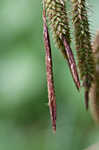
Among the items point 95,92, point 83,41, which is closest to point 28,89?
point 95,92

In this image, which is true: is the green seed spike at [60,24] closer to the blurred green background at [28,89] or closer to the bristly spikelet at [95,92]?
the bristly spikelet at [95,92]

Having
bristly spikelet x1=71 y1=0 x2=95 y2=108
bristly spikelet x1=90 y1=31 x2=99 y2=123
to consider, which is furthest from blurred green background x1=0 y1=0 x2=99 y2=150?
bristly spikelet x1=71 y1=0 x2=95 y2=108

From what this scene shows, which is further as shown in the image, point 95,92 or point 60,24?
point 95,92

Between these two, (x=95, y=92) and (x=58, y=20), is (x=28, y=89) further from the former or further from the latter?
(x=58, y=20)

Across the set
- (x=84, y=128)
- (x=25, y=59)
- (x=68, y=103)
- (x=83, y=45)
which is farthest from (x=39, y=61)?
(x=83, y=45)

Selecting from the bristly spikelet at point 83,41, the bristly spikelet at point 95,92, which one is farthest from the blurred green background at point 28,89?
the bristly spikelet at point 83,41

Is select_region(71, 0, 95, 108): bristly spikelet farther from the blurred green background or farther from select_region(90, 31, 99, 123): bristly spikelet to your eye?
the blurred green background

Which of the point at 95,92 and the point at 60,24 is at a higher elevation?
the point at 60,24

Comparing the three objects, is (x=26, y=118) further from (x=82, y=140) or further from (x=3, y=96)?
(x=82, y=140)

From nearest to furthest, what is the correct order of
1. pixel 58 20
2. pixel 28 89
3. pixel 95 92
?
pixel 58 20
pixel 95 92
pixel 28 89
